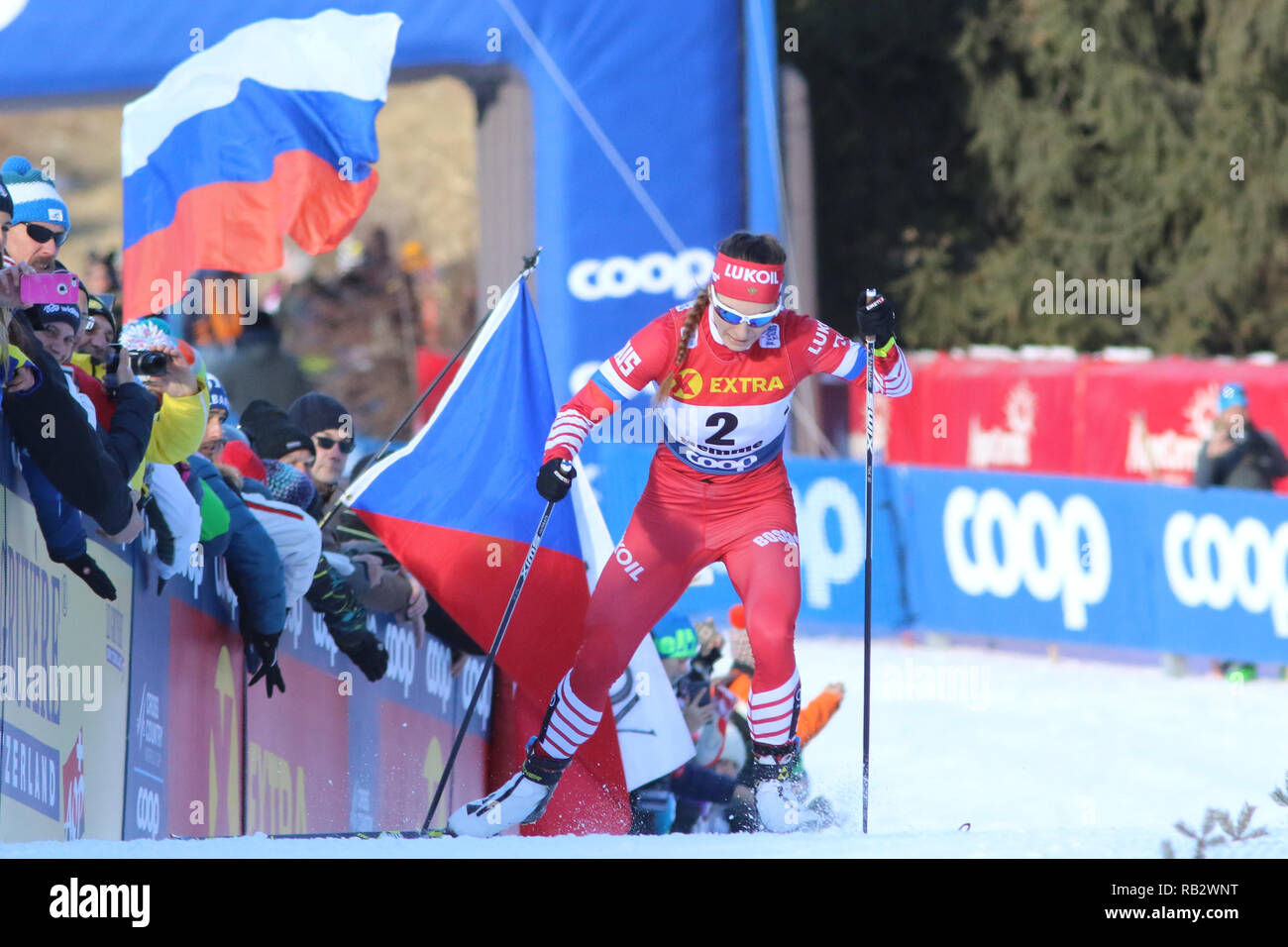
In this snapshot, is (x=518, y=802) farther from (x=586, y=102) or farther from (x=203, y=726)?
(x=586, y=102)

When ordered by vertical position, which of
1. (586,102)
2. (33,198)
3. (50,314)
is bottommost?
(50,314)

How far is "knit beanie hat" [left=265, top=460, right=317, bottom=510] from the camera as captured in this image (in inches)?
264

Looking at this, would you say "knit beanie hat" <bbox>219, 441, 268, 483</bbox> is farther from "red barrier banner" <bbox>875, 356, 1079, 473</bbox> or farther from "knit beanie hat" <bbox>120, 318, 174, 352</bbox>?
"red barrier banner" <bbox>875, 356, 1079, 473</bbox>

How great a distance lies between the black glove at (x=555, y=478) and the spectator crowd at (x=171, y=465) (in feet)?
2.54

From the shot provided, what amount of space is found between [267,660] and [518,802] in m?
1.10

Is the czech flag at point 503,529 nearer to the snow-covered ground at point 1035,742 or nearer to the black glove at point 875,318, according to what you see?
the snow-covered ground at point 1035,742

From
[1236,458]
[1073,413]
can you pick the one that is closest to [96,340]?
[1236,458]

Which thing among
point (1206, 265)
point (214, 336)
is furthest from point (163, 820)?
point (1206, 265)

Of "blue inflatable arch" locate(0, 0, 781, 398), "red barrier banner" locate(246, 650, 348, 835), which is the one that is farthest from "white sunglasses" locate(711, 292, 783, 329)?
"blue inflatable arch" locate(0, 0, 781, 398)

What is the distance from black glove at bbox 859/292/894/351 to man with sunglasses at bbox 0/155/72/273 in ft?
8.57

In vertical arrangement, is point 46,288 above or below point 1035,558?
above

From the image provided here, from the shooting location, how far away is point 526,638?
23.7 feet

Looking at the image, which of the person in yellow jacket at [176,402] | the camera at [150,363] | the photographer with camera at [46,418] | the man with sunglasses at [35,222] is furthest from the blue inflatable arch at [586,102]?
the photographer with camera at [46,418]

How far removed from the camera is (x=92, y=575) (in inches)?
197
